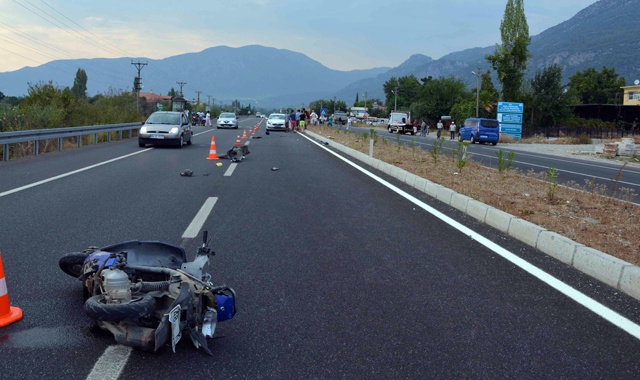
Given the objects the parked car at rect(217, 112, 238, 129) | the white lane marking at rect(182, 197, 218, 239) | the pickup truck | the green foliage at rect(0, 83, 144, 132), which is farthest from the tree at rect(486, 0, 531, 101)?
the white lane marking at rect(182, 197, 218, 239)

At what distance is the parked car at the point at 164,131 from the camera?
23.4m

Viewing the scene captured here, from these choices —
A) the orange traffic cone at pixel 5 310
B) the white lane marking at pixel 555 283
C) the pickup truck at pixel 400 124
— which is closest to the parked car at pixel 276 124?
the pickup truck at pixel 400 124

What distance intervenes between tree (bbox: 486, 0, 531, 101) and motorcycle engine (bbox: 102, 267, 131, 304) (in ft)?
204

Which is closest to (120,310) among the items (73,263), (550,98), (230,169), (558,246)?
(73,263)

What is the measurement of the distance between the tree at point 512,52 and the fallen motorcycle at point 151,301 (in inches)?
2430

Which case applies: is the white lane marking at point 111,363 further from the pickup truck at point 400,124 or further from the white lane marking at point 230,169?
the pickup truck at point 400,124

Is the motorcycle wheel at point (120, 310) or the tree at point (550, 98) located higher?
the tree at point (550, 98)

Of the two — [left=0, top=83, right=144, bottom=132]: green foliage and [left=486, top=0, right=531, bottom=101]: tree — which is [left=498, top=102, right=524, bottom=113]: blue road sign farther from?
[left=0, top=83, right=144, bottom=132]: green foliage

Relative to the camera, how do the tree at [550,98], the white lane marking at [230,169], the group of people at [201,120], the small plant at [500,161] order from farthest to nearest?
the tree at [550,98] < the group of people at [201,120] < the white lane marking at [230,169] < the small plant at [500,161]

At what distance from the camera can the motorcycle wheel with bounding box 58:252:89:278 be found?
471 cm

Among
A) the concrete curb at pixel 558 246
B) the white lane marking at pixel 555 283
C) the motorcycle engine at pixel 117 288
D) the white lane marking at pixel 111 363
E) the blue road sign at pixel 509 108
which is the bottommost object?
the white lane marking at pixel 111 363

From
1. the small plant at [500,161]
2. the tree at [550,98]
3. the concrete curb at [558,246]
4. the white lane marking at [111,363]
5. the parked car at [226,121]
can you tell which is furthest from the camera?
the tree at [550,98]

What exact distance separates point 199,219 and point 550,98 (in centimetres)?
6113

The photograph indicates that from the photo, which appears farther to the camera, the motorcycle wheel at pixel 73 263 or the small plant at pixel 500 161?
the small plant at pixel 500 161
